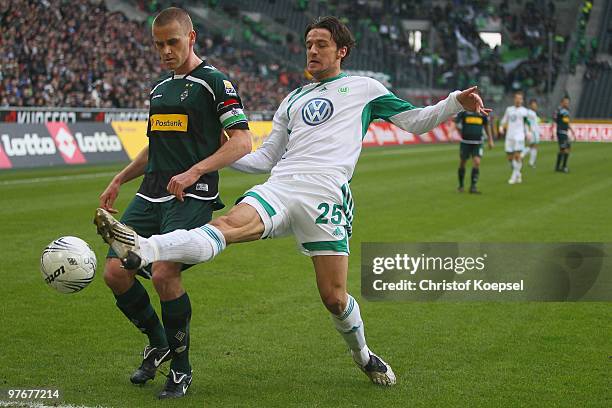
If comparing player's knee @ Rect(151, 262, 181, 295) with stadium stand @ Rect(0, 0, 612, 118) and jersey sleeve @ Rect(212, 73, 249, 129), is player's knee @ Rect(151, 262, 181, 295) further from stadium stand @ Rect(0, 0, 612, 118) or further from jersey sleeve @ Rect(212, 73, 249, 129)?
stadium stand @ Rect(0, 0, 612, 118)

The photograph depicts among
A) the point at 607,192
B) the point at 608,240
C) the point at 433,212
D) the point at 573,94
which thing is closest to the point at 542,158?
the point at 607,192

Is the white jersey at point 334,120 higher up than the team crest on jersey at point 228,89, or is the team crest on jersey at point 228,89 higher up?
the team crest on jersey at point 228,89

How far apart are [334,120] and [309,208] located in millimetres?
→ 597

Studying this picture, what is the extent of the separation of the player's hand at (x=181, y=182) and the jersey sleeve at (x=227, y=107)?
407 millimetres

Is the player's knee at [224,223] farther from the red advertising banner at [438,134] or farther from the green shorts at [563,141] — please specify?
the red advertising banner at [438,134]

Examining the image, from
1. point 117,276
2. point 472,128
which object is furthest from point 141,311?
point 472,128

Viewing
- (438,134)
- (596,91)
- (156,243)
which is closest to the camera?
(156,243)

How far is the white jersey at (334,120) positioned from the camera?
536cm

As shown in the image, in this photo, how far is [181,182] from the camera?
4.96 m

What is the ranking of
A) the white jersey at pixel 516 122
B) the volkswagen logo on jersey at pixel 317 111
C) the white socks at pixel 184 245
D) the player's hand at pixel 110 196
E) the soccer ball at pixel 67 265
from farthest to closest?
the white jersey at pixel 516 122 → the player's hand at pixel 110 196 → the volkswagen logo on jersey at pixel 317 111 → the soccer ball at pixel 67 265 → the white socks at pixel 184 245

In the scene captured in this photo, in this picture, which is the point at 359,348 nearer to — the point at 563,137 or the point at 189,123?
the point at 189,123

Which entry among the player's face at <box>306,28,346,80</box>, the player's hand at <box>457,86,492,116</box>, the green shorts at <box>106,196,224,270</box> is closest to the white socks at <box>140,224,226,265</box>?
the green shorts at <box>106,196,224,270</box>

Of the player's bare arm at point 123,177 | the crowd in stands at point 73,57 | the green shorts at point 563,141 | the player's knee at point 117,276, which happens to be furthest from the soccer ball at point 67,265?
the green shorts at point 563,141

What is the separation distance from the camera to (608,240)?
1246 cm
